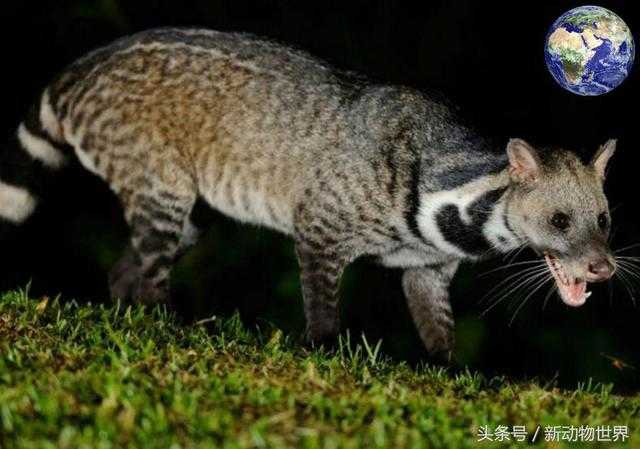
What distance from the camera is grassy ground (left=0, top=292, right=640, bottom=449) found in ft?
14.1

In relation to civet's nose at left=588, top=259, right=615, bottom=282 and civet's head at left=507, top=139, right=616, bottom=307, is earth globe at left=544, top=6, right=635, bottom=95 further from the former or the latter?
civet's nose at left=588, top=259, right=615, bottom=282

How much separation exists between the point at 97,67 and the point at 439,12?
4.49 metres

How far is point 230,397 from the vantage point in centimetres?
473

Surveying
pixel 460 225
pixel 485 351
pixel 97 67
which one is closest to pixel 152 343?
pixel 460 225

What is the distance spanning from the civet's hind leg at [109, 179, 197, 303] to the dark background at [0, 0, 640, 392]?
319 centimetres

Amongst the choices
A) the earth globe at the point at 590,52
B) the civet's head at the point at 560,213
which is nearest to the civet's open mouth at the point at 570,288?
the civet's head at the point at 560,213

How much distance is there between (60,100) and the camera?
747cm

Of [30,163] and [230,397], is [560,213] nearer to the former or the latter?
[230,397]

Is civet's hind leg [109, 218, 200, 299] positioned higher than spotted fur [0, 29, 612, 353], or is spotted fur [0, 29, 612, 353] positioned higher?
spotted fur [0, 29, 612, 353]

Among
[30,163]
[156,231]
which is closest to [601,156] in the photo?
[156,231]

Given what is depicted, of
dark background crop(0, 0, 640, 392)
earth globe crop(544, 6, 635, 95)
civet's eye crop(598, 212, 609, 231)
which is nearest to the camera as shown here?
civet's eye crop(598, 212, 609, 231)

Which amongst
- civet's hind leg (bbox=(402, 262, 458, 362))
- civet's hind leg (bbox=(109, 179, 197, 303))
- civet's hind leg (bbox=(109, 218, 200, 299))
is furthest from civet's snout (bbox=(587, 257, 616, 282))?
civet's hind leg (bbox=(109, 218, 200, 299))

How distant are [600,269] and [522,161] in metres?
0.74

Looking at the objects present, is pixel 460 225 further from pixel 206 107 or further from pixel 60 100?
pixel 60 100
